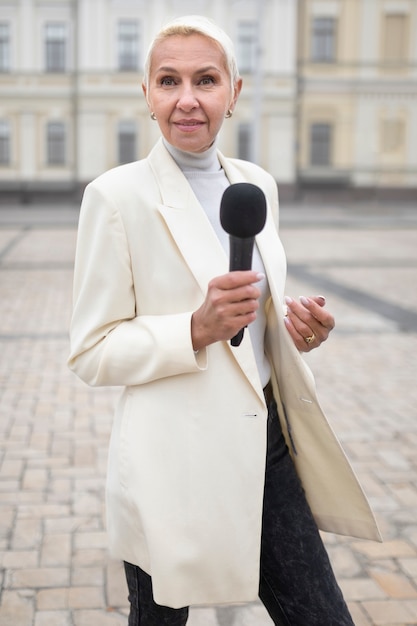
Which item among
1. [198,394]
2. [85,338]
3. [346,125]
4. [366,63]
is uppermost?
[366,63]

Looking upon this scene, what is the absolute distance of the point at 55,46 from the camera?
108 feet

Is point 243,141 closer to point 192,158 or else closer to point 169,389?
point 192,158

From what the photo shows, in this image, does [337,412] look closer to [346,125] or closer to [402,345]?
[402,345]

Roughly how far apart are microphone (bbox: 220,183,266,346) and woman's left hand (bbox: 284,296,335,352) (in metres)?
0.36

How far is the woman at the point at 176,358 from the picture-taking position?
1765 millimetres

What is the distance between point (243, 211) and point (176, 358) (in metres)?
0.37

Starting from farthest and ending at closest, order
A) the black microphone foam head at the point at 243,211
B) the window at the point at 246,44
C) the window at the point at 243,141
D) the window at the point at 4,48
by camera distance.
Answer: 1. the window at the point at 243,141
2. the window at the point at 246,44
3. the window at the point at 4,48
4. the black microphone foam head at the point at 243,211

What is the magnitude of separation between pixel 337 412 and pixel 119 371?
13.6ft

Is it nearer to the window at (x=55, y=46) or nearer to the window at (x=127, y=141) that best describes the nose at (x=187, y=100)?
the window at (x=127, y=141)

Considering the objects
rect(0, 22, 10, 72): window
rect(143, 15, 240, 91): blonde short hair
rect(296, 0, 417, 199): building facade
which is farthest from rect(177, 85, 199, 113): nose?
rect(0, 22, 10, 72): window

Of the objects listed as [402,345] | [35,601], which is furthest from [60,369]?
[35,601]

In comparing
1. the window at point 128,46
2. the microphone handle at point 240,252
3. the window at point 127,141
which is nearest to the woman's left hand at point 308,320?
the microphone handle at point 240,252

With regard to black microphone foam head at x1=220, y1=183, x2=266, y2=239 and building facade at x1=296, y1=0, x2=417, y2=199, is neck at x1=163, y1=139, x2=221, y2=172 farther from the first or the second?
building facade at x1=296, y1=0, x2=417, y2=199

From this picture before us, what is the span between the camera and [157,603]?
5.89 feet
